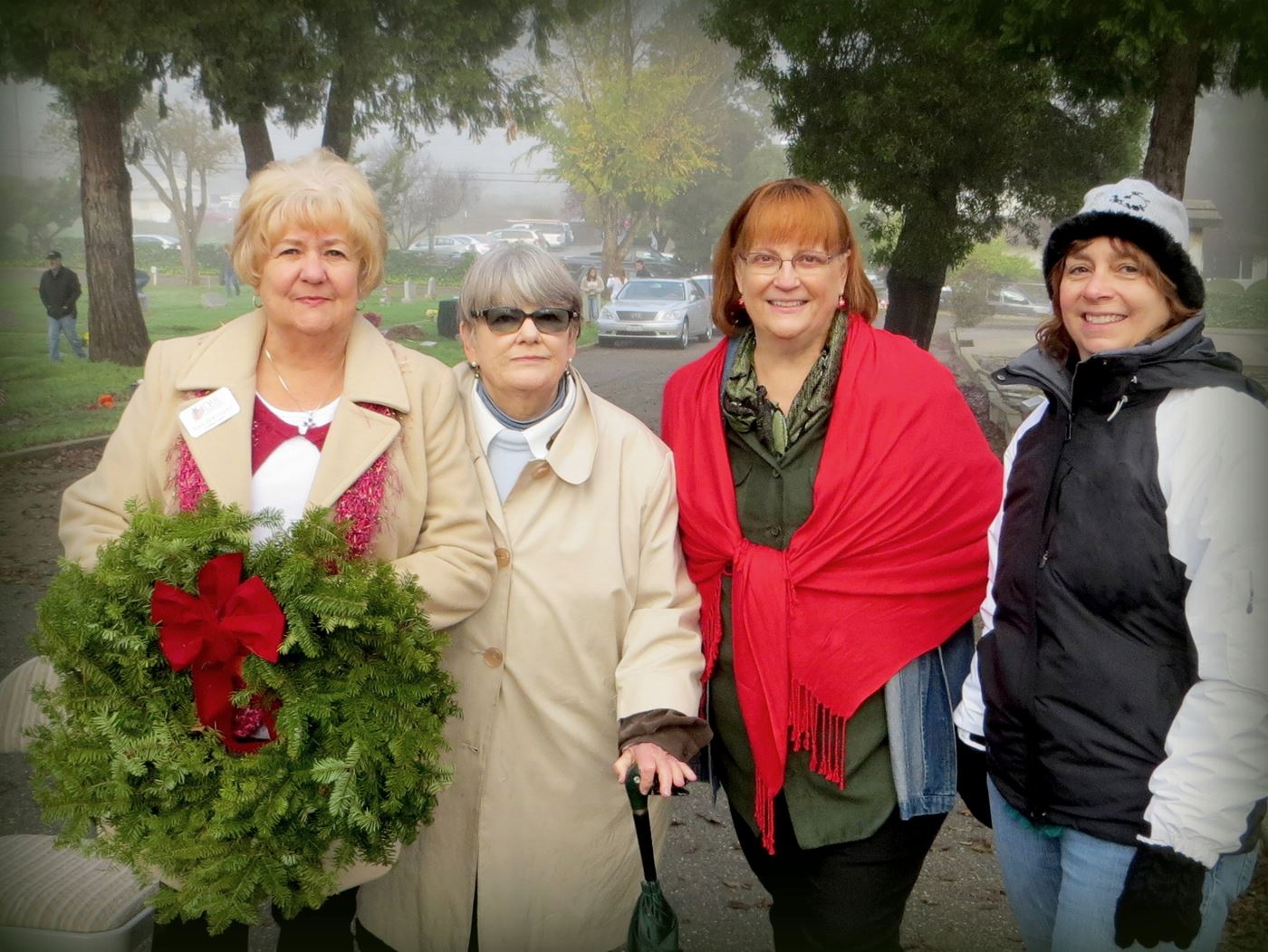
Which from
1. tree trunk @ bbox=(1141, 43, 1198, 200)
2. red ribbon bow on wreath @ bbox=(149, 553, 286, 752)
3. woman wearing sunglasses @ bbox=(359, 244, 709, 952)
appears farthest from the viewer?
tree trunk @ bbox=(1141, 43, 1198, 200)

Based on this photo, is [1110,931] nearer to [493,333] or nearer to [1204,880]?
[1204,880]

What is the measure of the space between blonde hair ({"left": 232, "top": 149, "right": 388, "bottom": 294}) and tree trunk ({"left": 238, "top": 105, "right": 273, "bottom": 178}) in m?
3.54

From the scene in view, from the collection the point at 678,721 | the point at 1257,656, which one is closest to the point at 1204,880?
the point at 1257,656

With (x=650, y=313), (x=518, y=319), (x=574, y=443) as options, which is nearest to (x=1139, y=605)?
(x=574, y=443)

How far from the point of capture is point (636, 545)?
2.17m

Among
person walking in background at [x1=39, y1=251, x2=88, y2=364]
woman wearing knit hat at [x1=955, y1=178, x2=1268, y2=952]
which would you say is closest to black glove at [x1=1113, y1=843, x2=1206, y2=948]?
woman wearing knit hat at [x1=955, y1=178, x2=1268, y2=952]

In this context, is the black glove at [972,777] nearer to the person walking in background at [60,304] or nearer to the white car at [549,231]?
the white car at [549,231]

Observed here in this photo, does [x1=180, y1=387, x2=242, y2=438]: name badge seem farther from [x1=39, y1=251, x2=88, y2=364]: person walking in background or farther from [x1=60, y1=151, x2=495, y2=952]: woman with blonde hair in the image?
[x1=39, y1=251, x2=88, y2=364]: person walking in background

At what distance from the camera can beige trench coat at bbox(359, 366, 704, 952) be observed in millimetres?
2109

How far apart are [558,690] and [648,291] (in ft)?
14.2

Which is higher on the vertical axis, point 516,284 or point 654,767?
point 516,284

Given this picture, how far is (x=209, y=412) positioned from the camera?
1.97 m

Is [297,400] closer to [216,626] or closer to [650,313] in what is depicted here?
[216,626]

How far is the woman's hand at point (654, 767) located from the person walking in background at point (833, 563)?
→ 276 mm
